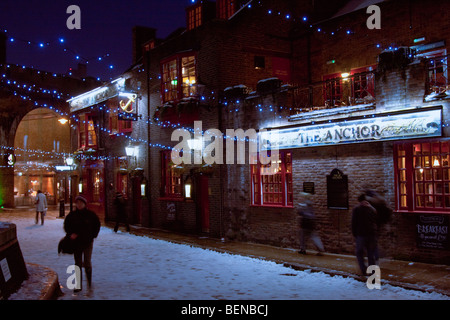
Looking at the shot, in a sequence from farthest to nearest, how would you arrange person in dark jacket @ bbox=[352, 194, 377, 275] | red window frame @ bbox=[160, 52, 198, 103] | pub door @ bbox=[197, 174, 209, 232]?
red window frame @ bbox=[160, 52, 198, 103] → pub door @ bbox=[197, 174, 209, 232] → person in dark jacket @ bbox=[352, 194, 377, 275]

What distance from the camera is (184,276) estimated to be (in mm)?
9523

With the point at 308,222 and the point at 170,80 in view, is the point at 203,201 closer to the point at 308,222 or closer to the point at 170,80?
the point at 170,80

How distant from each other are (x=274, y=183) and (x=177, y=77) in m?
6.79

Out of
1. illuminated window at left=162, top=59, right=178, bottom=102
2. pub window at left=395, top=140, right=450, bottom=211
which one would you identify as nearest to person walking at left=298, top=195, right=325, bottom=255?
pub window at left=395, top=140, right=450, bottom=211

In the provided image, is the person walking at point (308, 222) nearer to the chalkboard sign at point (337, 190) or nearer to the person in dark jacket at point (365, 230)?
the chalkboard sign at point (337, 190)

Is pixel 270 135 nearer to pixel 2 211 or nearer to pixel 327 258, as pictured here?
pixel 327 258

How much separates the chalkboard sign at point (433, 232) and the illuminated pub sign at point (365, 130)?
2.01m

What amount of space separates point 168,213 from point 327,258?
9.07 meters

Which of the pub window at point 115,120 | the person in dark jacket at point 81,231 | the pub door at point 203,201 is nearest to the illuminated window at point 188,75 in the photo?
the pub door at point 203,201

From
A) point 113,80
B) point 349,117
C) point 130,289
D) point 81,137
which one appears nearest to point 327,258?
point 349,117

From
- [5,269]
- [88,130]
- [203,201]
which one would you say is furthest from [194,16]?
[5,269]

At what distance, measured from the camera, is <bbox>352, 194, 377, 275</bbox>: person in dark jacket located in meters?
8.88

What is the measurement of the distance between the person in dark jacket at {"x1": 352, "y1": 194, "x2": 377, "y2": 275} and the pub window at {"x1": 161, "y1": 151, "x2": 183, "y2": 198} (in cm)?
1044

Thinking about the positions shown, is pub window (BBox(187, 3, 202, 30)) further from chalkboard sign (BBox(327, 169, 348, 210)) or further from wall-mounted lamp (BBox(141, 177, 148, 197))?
chalkboard sign (BBox(327, 169, 348, 210))
